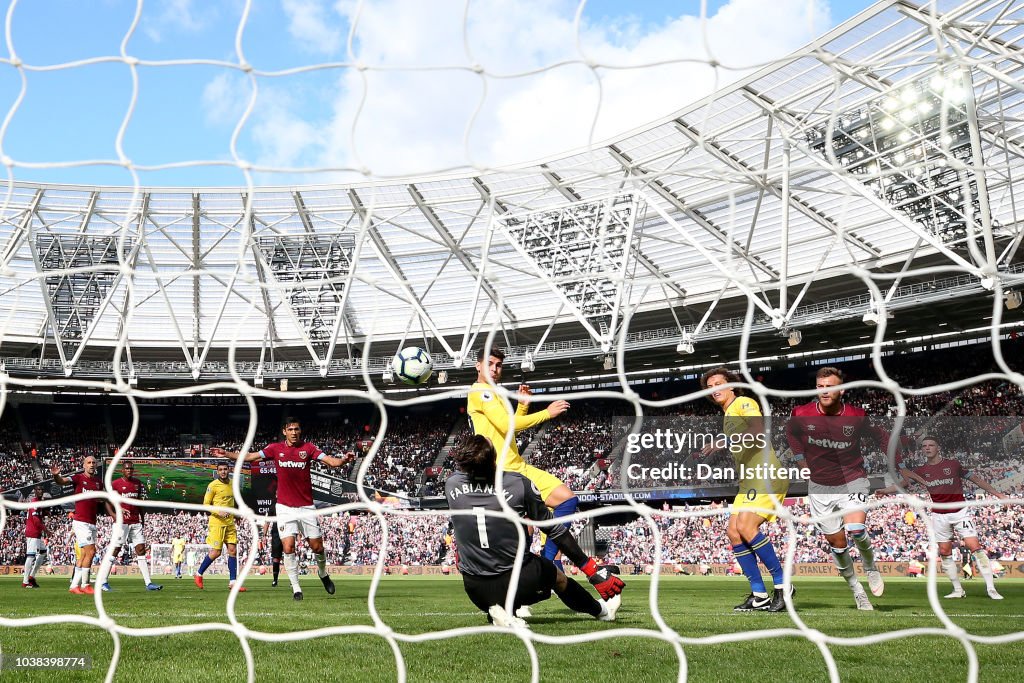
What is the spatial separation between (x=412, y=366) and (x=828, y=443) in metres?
4.16

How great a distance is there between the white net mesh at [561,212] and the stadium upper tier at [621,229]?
4.1 inches

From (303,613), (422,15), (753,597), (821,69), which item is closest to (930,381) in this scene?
(821,69)

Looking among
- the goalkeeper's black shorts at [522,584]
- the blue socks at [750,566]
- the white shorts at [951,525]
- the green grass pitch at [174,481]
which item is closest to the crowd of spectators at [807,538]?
the white shorts at [951,525]

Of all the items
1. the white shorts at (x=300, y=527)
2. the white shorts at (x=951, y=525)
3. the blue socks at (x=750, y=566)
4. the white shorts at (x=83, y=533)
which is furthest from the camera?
the white shorts at (x=83, y=533)

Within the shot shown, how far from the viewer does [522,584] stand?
5199mm

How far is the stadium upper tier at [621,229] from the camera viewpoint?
61.1 ft

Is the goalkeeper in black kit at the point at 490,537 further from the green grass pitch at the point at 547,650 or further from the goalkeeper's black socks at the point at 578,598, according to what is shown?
the green grass pitch at the point at 547,650

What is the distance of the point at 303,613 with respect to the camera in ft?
23.2

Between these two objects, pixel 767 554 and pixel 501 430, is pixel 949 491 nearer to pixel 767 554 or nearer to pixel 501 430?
pixel 767 554

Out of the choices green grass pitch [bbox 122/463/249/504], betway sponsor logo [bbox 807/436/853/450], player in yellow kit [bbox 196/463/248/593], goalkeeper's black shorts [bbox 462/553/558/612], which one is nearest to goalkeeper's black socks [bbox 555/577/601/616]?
goalkeeper's black shorts [bbox 462/553/558/612]

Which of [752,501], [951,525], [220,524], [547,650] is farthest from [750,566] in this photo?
[220,524]

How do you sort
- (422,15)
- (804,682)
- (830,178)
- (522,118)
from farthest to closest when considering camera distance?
(830,178)
(522,118)
(422,15)
(804,682)

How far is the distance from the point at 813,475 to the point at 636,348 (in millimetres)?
21922

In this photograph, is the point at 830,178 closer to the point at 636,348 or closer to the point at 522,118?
the point at 636,348
